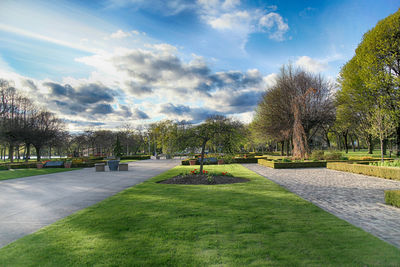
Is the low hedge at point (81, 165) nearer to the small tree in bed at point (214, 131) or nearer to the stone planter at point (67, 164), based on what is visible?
the stone planter at point (67, 164)

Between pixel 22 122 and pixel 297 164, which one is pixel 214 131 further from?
pixel 22 122

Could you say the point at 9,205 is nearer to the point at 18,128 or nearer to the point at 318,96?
the point at 18,128

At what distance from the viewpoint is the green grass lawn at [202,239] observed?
3.59 metres

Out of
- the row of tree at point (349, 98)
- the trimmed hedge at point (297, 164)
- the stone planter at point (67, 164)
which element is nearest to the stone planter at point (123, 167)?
the stone planter at point (67, 164)

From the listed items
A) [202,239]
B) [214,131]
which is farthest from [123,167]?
[202,239]

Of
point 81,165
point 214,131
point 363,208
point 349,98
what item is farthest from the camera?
point 349,98

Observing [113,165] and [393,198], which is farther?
[113,165]

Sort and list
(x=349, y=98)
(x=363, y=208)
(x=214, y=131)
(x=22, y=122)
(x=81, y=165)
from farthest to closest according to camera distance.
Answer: (x=22, y=122), (x=349, y=98), (x=81, y=165), (x=214, y=131), (x=363, y=208)

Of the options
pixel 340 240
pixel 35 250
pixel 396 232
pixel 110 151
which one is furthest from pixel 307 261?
pixel 110 151

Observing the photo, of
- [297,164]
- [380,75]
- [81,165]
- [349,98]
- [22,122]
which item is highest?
[380,75]

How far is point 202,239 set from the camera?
14.4 feet

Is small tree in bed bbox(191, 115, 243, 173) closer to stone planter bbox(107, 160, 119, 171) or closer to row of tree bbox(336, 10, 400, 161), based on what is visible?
stone planter bbox(107, 160, 119, 171)

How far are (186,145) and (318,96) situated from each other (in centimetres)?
2819

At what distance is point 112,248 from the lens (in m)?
4.05
